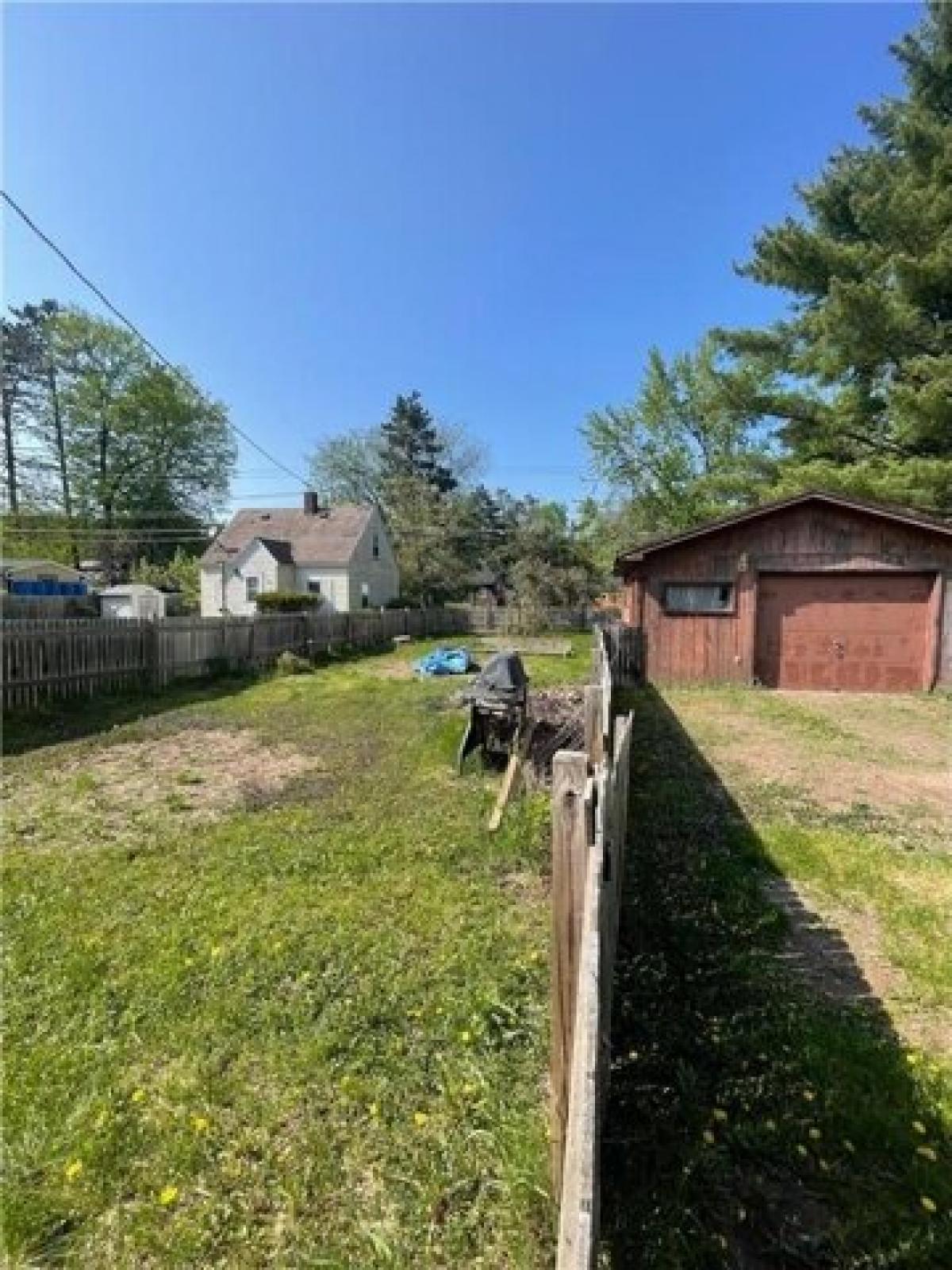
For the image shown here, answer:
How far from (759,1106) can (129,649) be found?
11.5m

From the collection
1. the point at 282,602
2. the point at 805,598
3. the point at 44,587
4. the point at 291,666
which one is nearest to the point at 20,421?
the point at 44,587

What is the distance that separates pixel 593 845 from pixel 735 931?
2.06m

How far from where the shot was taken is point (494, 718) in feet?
20.4

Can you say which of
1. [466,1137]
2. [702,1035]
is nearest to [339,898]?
[466,1137]

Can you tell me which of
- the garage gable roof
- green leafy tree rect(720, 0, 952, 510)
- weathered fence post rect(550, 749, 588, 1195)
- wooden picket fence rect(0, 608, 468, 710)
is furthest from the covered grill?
green leafy tree rect(720, 0, 952, 510)

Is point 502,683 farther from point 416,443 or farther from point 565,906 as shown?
point 416,443

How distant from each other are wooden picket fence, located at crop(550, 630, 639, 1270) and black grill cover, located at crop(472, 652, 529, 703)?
3588 millimetres

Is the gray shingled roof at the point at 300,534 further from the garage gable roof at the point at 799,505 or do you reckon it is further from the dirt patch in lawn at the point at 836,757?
the dirt patch in lawn at the point at 836,757

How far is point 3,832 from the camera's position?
15.7 feet

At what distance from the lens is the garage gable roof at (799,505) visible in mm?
10977

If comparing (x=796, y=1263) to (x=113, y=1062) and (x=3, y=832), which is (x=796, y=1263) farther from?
(x=3, y=832)

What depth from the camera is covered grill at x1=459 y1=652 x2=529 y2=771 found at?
6109 mm

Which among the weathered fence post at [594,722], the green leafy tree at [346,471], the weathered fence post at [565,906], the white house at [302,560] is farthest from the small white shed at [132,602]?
the weathered fence post at [565,906]

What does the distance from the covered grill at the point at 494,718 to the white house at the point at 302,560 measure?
25.3 m
